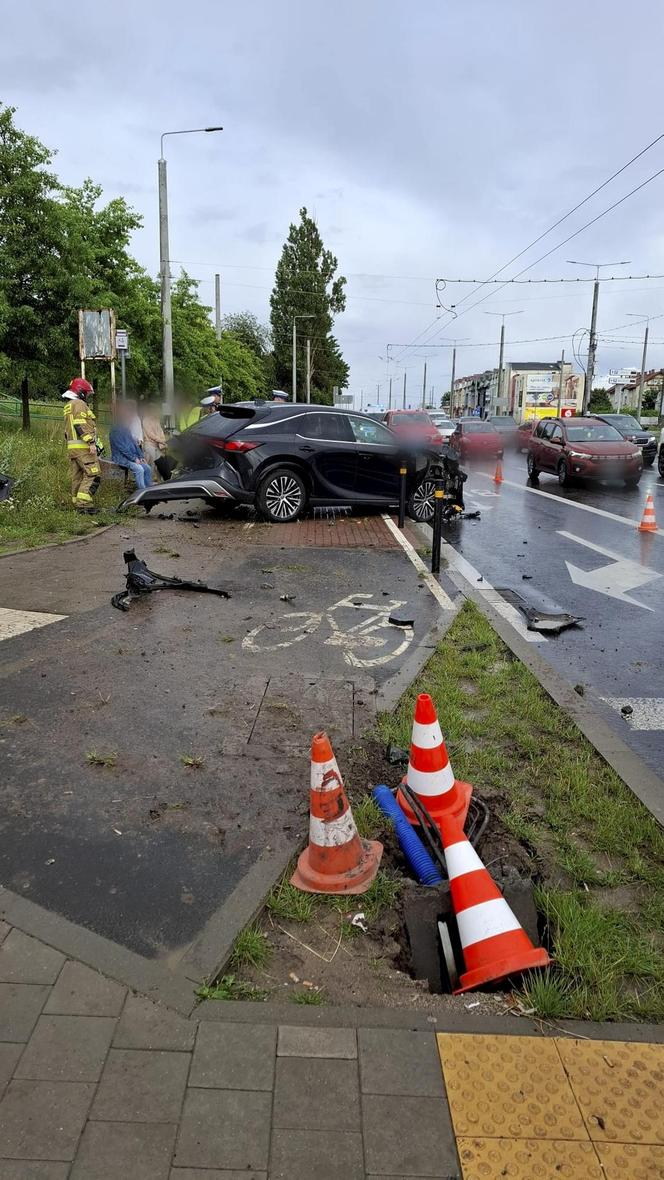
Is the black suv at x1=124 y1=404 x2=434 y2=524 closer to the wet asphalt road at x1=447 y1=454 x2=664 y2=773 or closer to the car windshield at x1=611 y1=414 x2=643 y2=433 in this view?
the wet asphalt road at x1=447 y1=454 x2=664 y2=773

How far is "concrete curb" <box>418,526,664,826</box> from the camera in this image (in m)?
3.68

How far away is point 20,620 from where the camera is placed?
6168 millimetres

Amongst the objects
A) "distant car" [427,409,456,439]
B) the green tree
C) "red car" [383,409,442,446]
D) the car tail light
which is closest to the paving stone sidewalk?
the car tail light

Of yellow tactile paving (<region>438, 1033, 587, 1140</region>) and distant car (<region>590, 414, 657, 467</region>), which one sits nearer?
yellow tactile paving (<region>438, 1033, 587, 1140</region>)

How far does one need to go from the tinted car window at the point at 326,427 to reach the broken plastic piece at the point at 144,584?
14.7 feet

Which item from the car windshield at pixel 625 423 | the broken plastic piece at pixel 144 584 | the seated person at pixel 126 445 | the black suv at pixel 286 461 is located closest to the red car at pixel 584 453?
the car windshield at pixel 625 423

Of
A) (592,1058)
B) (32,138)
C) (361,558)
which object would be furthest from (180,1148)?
(32,138)

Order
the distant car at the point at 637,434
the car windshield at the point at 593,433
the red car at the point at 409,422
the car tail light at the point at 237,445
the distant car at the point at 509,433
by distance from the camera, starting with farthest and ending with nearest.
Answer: the distant car at the point at 509,433
the distant car at the point at 637,434
the red car at the point at 409,422
the car windshield at the point at 593,433
the car tail light at the point at 237,445

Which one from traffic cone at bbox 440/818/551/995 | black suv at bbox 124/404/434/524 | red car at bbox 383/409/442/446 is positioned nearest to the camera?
traffic cone at bbox 440/818/551/995

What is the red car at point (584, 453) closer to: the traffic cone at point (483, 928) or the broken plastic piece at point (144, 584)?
the broken plastic piece at point (144, 584)

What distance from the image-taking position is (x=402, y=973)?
2.56 meters

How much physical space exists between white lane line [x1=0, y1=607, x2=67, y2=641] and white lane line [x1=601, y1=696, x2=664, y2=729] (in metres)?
4.27

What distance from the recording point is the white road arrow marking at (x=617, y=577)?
8.05 m

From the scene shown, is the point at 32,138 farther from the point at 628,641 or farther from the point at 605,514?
the point at 628,641
